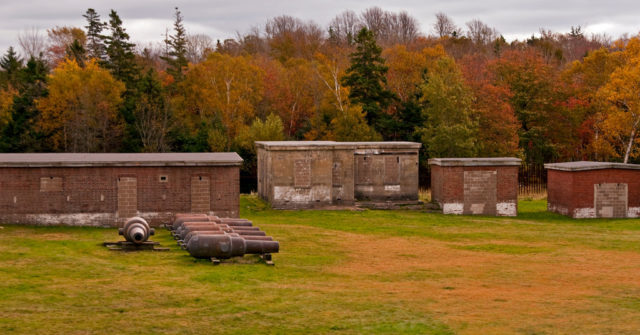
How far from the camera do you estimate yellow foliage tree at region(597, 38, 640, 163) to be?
58.5 meters

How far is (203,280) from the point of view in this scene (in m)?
20.7

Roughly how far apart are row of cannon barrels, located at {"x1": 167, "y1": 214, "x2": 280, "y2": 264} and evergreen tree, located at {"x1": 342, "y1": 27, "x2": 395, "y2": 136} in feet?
124

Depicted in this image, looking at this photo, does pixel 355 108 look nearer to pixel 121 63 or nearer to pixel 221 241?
pixel 121 63

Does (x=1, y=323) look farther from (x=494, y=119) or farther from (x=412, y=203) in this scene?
(x=494, y=119)

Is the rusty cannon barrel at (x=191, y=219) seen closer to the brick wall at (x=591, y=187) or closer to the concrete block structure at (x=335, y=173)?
the concrete block structure at (x=335, y=173)

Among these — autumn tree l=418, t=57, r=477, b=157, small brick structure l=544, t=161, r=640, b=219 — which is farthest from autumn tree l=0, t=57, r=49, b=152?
small brick structure l=544, t=161, r=640, b=219

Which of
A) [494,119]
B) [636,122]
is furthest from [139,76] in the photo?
[636,122]

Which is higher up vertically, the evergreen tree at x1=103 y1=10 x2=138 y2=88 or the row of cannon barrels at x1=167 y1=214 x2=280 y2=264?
the evergreen tree at x1=103 y1=10 x2=138 y2=88

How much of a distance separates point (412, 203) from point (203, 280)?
22.9 meters

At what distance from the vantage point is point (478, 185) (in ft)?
132

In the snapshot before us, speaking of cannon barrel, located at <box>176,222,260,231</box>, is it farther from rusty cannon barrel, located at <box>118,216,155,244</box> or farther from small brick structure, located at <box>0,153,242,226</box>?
small brick structure, located at <box>0,153,242,226</box>

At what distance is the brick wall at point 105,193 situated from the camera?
31578 millimetres

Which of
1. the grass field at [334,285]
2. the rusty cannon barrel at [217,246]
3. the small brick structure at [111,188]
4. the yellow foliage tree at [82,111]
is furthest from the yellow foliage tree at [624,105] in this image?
the rusty cannon barrel at [217,246]

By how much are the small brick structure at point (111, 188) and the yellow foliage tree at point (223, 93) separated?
35.9m
